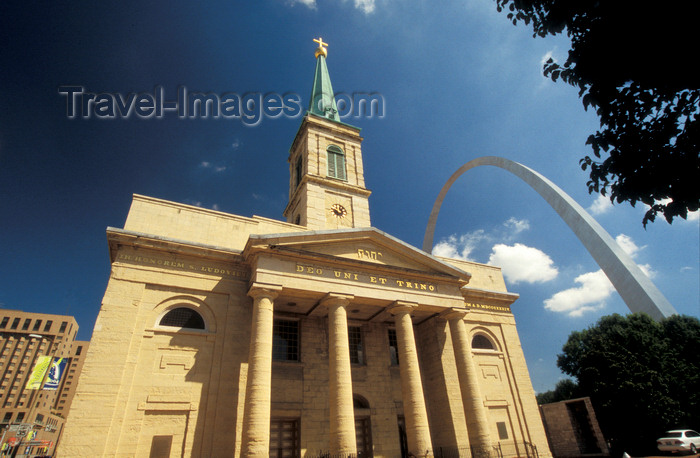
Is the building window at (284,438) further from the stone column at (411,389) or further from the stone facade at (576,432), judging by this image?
the stone facade at (576,432)

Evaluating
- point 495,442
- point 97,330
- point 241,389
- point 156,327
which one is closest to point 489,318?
point 495,442

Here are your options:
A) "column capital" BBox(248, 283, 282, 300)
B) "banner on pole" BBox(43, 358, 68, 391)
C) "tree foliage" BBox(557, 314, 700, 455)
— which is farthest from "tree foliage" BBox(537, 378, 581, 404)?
"banner on pole" BBox(43, 358, 68, 391)

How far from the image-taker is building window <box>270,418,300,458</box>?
53.0ft

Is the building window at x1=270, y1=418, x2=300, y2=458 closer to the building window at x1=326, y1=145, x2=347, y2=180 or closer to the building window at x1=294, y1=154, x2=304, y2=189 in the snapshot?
the building window at x1=326, y1=145, x2=347, y2=180

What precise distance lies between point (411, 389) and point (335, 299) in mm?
5077

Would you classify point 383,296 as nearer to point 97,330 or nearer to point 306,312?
point 306,312

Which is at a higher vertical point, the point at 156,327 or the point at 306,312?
the point at 306,312

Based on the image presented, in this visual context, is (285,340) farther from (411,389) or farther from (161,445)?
(161,445)

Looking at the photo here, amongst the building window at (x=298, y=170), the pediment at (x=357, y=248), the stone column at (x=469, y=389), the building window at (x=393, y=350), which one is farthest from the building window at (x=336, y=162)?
the stone column at (x=469, y=389)

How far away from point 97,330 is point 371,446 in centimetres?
1299

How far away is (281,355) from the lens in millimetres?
18094

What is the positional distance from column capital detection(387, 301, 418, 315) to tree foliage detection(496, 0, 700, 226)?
1219cm

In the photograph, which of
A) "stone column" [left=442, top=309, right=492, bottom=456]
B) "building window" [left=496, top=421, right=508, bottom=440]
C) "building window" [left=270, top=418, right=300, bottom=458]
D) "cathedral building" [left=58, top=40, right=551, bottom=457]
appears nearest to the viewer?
"cathedral building" [left=58, top=40, right=551, bottom=457]

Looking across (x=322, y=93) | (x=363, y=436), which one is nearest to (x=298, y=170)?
(x=322, y=93)
